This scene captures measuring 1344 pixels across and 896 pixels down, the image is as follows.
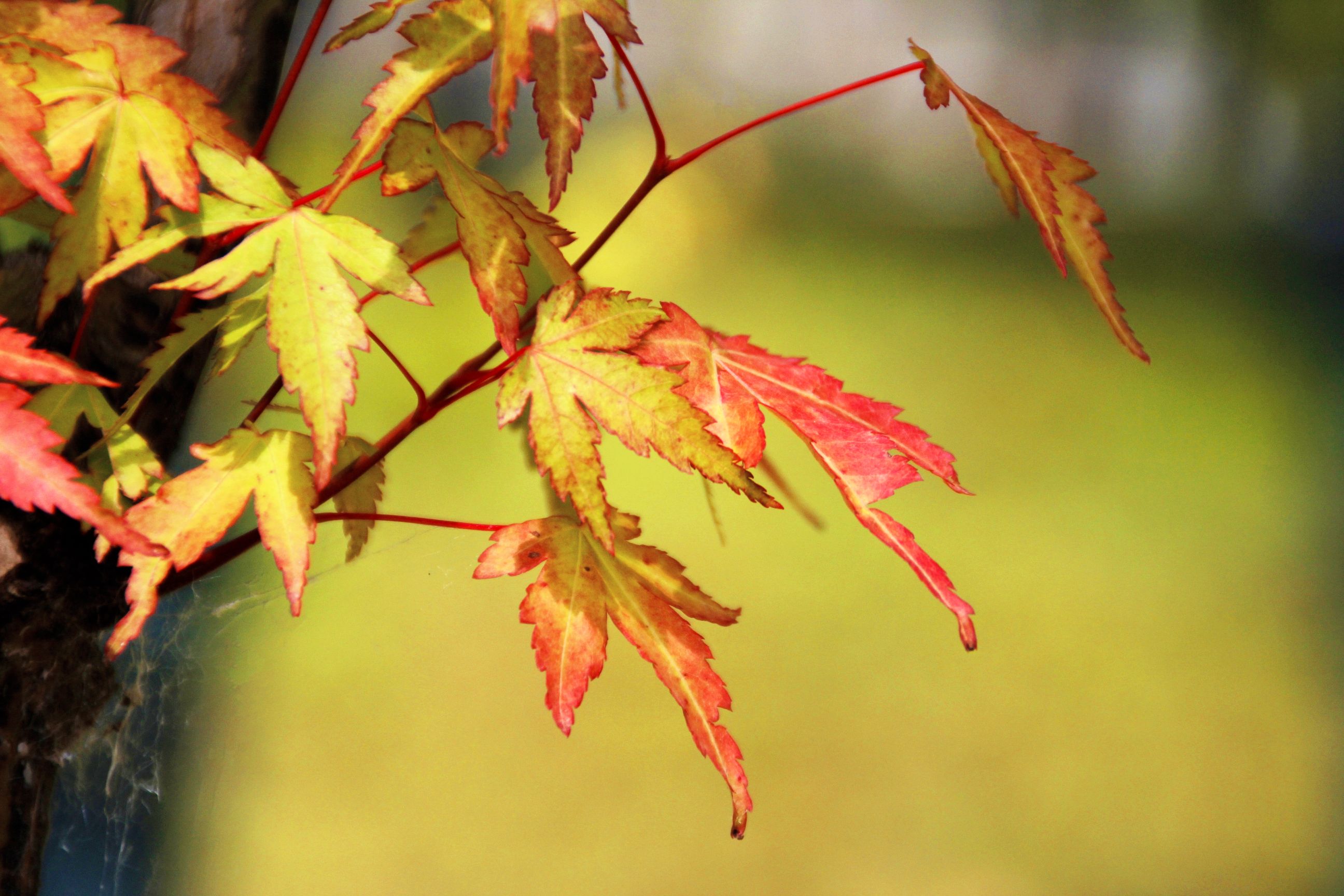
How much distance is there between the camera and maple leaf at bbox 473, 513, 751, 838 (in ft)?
1.13

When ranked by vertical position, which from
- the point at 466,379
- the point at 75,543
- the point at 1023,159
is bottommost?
the point at 75,543

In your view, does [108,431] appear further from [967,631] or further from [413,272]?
[967,631]

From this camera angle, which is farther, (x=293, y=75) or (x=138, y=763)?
(x=138, y=763)

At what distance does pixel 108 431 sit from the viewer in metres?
0.38

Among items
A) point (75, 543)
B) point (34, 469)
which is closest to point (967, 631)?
point (34, 469)

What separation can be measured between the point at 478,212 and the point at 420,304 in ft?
0.14

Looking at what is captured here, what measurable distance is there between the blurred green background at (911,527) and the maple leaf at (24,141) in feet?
1.02

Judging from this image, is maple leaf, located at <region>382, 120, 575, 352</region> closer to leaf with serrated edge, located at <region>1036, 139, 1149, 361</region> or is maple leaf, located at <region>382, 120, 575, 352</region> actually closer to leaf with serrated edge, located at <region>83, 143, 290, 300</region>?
leaf with serrated edge, located at <region>83, 143, 290, 300</region>

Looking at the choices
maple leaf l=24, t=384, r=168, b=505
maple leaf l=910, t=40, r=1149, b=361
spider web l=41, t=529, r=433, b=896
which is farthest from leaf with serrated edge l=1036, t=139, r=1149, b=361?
spider web l=41, t=529, r=433, b=896

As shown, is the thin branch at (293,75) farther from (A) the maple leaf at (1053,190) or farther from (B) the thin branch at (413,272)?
(A) the maple leaf at (1053,190)

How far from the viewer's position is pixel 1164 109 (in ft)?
2.84

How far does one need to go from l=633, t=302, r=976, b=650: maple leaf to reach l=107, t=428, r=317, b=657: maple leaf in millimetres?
152

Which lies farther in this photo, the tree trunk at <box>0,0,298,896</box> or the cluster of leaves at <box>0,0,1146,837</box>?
the tree trunk at <box>0,0,298,896</box>

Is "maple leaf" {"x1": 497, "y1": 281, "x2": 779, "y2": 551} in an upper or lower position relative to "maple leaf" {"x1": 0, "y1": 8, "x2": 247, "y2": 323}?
lower
